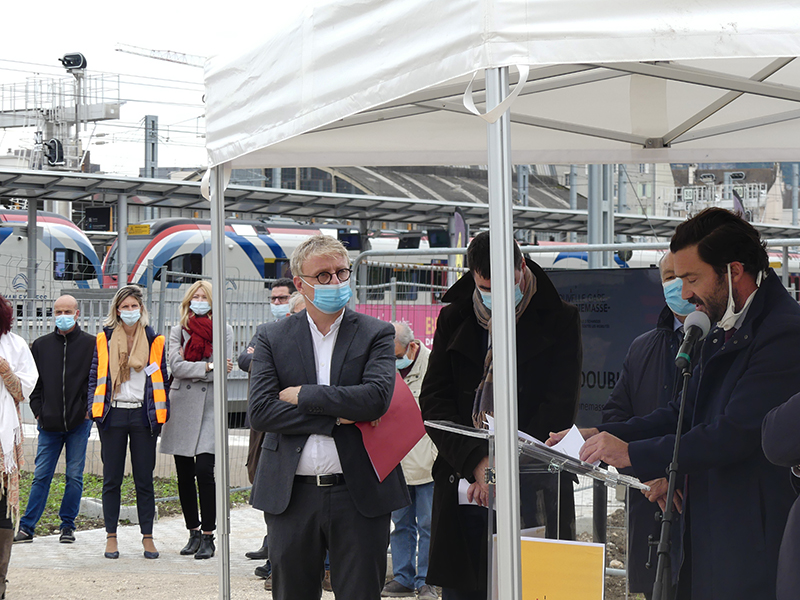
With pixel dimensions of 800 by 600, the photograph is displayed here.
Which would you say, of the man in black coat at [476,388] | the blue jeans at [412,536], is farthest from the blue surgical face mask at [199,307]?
the man in black coat at [476,388]

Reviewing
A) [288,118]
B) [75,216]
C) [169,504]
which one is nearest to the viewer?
[288,118]

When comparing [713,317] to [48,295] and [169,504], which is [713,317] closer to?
[169,504]

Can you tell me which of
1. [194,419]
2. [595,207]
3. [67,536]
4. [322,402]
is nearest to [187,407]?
[194,419]

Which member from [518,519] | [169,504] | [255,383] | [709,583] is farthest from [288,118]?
[169,504]

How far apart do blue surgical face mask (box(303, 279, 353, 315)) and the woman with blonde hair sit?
3656mm

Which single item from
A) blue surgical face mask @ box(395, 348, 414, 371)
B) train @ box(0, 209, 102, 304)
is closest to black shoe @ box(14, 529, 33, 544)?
blue surgical face mask @ box(395, 348, 414, 371)

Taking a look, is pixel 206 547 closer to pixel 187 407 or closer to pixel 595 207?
pixel 187 407

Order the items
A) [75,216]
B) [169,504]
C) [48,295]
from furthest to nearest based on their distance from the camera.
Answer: [75,216] < [48,295] < [169,504]

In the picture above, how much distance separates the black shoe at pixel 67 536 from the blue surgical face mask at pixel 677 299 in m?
6.19

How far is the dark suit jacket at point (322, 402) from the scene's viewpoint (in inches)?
Result: 144

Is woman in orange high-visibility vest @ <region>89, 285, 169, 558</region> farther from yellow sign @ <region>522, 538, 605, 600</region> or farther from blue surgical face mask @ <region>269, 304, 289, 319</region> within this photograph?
yellow sign @ <region>522, 538, 605, 600</region>

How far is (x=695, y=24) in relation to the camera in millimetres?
2180

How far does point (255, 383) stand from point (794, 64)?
2454mm

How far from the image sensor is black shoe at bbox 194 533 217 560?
7301 mm
